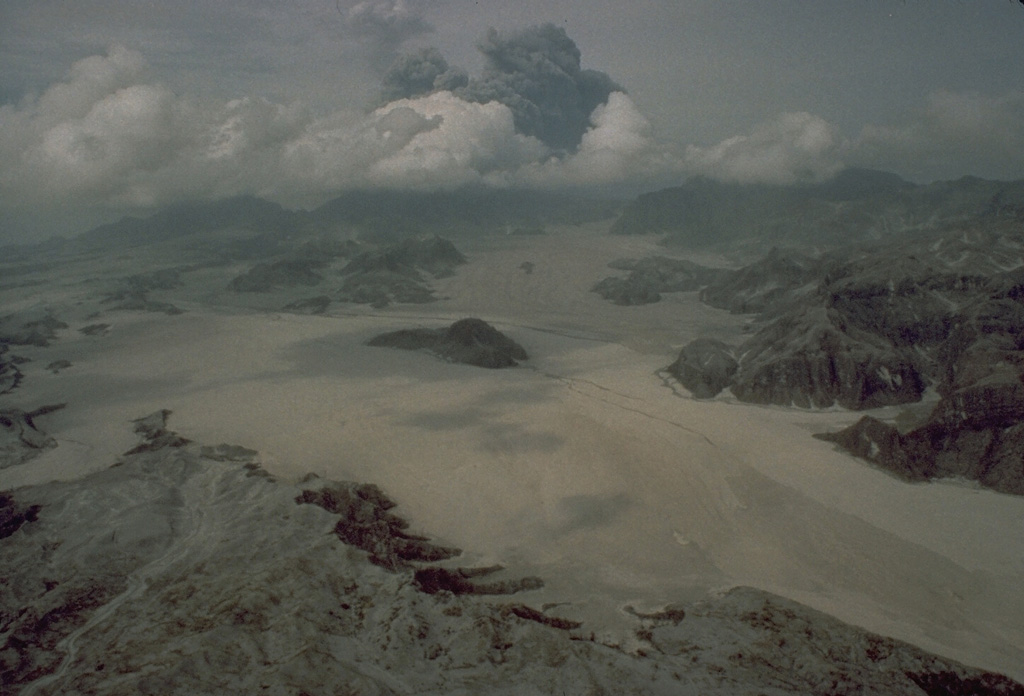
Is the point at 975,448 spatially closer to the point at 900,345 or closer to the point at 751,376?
the point at 751,376

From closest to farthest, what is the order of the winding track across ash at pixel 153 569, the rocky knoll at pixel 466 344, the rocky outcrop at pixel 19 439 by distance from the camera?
the winding track across ash at pixel 153 569 < the rocky outcrop at pixel 19 439 < the rocky knoll at pixel 466 344

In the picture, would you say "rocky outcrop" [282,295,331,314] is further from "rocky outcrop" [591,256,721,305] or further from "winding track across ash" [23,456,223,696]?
"winding track across ash" [23,456,223,696]

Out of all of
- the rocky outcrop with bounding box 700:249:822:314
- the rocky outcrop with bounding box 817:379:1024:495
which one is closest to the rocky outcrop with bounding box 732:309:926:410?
the rocky outcrop with bounding box 817:379:1024:495

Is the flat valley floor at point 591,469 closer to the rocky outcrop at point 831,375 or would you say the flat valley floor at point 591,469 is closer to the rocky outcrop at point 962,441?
the rocky outcrop at point 962,441

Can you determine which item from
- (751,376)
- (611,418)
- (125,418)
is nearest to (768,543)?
(611,418)

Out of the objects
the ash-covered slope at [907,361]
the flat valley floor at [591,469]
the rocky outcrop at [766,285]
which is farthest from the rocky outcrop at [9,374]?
the rocky outcrop at [766,285]

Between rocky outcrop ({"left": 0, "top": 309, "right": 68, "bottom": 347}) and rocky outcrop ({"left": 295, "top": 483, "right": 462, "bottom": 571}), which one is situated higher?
rocky outcrop ({"left": 0, "top": 309, "right": 68, "bottom": 347})

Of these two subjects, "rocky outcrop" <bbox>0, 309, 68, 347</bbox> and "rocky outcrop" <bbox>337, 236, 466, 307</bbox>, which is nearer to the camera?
"rocky outcrop" <bbox>0, 309, 68, 347</bbox>
